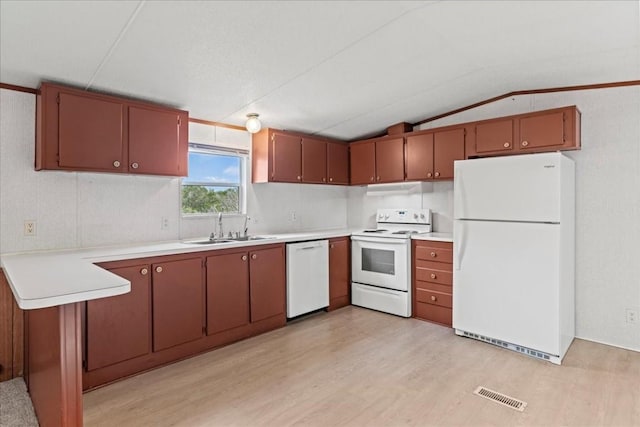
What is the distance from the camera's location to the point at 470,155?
3756mm

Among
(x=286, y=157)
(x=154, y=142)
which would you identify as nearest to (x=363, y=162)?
(x=286, y=157)

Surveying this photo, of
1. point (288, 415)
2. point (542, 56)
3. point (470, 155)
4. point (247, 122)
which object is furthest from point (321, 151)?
point (288, 415)

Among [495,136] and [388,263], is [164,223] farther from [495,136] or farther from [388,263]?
[495,136]

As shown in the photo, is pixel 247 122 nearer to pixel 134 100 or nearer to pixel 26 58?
pixel 134 100

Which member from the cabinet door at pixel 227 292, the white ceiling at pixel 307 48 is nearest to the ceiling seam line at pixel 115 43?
the white ceiling at pixel 307 48

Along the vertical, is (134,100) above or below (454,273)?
above

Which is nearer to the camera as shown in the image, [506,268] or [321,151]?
[506,268]

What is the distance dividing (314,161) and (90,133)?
247cm

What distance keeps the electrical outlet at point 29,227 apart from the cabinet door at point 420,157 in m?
3.63

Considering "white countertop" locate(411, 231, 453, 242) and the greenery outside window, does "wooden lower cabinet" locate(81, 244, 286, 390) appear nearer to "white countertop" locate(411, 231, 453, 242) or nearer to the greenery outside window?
the greenery outside window

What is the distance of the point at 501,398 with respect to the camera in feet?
7.69

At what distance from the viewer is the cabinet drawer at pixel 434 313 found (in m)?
3.71

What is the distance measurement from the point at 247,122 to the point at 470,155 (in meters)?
2.39

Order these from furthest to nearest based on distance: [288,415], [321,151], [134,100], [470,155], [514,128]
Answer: [321,151], [470,155], [514,128], [134,100], [288,415]
